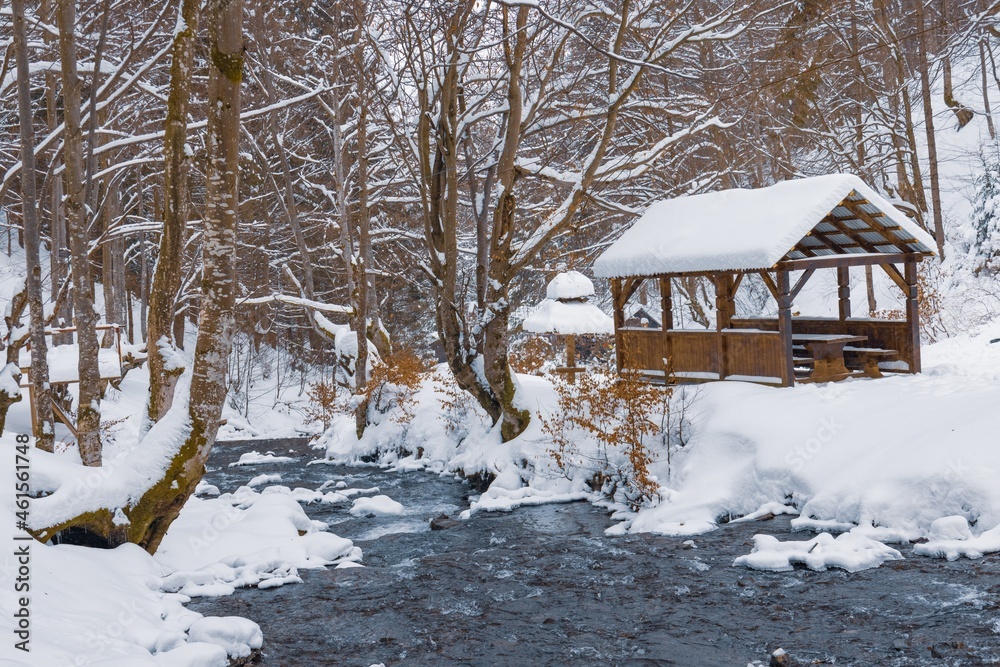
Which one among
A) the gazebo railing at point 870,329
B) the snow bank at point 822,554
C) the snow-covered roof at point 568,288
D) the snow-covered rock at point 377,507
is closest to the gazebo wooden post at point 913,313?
the gazebo railing at point 870,329

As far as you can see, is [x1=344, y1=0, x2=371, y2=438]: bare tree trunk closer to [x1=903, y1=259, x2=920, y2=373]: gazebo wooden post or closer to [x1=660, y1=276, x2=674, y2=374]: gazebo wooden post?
[x1=660, y1=276, x2=674, y2=374]: gazebo wooden post

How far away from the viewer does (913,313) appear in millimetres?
14070

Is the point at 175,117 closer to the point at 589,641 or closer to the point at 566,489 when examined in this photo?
the point at 589,641

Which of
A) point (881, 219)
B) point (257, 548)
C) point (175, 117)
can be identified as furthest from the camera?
point (881, 219)

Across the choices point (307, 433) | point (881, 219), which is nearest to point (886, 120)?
point (881, 219)

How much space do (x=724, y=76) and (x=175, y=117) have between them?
15511mm

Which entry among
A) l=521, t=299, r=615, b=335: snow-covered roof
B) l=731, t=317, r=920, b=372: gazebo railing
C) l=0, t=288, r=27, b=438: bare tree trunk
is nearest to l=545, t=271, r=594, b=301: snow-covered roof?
l=521, t=299, r=615, b=335: snow-covered roof

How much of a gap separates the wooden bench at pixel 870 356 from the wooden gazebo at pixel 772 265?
0.02 m

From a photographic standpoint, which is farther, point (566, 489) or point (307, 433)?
point (307, 433)

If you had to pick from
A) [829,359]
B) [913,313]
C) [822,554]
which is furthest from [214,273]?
[913,313]

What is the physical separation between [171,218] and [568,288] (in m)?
Answer: 12.7

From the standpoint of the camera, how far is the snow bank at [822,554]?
27.2ft

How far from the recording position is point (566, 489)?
13.0 meters

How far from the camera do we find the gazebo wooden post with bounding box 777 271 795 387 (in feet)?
43.6
